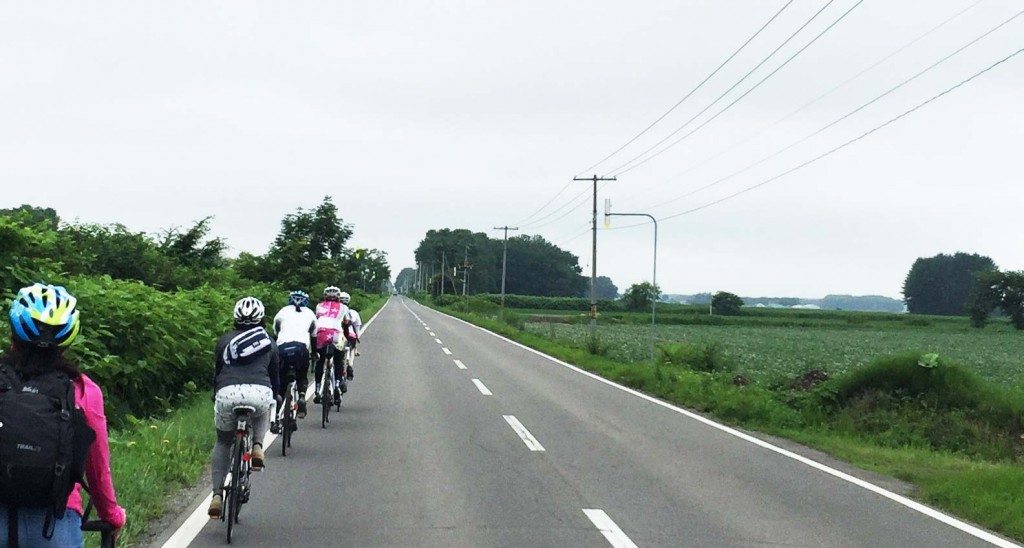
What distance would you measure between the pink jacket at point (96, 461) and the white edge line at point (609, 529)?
13.9 feet

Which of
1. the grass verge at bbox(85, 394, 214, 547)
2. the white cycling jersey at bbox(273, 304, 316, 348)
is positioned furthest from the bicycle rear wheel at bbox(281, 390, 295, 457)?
the grass verge at bbox(85, 394, 214, 547)

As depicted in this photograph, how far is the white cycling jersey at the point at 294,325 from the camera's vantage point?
10.4m

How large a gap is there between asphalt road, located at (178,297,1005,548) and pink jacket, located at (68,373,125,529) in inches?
135

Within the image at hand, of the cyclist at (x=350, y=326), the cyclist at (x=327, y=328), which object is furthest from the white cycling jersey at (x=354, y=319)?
the cyclist at (x=327, y=328)

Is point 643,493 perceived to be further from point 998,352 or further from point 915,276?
point 915,276

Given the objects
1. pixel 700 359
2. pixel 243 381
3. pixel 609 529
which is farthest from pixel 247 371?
pixel 700 359

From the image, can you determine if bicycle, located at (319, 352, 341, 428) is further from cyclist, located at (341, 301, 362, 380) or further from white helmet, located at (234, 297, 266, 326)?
white helmet, located at (234, 297, 266, 326)

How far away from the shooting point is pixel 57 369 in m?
3.04

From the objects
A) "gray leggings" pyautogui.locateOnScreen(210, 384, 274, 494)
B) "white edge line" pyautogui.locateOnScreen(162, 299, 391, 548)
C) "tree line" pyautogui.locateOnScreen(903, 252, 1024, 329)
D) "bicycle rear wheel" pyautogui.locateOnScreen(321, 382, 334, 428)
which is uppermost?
"tree line" pyautogui.locateOnScreen(903, 252, 1024, 329)

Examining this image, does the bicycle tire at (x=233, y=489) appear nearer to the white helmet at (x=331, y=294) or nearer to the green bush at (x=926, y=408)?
the white helmet at (x=331, y=294)

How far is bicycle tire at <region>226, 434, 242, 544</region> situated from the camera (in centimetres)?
653

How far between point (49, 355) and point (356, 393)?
1408 cm

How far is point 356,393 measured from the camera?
1697 centimetres

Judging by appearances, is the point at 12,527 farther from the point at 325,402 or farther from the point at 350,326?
the point at 350,326
